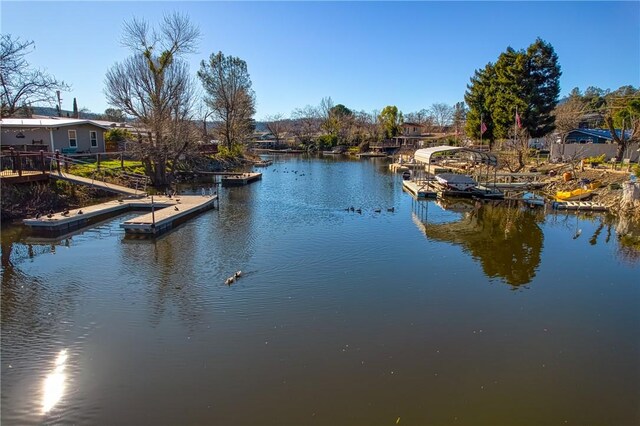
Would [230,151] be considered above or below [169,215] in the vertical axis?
above

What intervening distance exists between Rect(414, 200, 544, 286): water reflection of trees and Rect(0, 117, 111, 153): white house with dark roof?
2652cm

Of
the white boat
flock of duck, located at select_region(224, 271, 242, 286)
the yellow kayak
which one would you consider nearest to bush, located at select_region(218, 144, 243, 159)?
the white boat

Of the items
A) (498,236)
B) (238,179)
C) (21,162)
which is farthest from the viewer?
(238,179)

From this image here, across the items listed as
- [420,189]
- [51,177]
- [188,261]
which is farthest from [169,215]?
[420,189]

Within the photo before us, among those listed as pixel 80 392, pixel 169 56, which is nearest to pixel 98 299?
pixel 80 392

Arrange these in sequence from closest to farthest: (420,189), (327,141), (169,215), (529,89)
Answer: (169,215) < (420,189) < (529,89) < (327,141)

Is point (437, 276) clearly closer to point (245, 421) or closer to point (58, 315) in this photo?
point (245, 421)

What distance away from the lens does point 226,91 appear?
5869cm

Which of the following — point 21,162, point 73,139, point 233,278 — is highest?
point 73,139

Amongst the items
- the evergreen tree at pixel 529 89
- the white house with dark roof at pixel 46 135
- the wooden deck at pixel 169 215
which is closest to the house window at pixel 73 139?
the white house with dark roof at pixel 46 135

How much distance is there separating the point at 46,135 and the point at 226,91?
31068 millimetres

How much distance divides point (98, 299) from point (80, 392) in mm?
4283

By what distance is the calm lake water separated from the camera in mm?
7098

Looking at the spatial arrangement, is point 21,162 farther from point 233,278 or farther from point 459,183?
point 459,183
